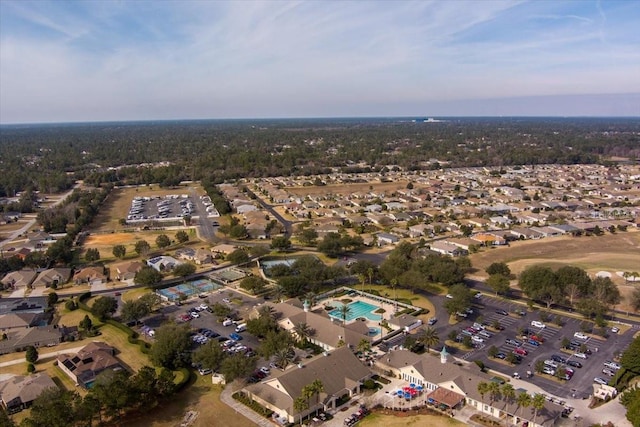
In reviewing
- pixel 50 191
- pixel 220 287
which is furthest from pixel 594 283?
pixel 50 191

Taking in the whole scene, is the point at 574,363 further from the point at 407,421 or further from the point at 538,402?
the point at 407,421

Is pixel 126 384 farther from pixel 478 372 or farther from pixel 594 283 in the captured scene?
pixel 594 283

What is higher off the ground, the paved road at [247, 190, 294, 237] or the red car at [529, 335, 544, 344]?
the paved road at [247, 190, 294, 237]

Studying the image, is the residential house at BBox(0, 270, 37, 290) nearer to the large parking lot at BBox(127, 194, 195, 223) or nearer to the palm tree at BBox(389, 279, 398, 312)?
the large parking lot at BBox(127, 194, 195, 223)

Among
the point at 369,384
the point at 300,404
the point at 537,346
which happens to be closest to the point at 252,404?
the point at 300,404

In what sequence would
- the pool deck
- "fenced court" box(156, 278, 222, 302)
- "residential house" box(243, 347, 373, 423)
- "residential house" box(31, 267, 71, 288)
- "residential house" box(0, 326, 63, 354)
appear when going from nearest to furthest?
"residential house" box(243, 347, 373, 423) → "residential house" box(0, 326, 63, 354) → the pool deck → "fenced court" box(156, 278, 222, 302) → "residential house" box(31, 267, 71, 288)

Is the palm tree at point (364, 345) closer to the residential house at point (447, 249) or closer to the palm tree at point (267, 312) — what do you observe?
the palm tree at point (267, 312)

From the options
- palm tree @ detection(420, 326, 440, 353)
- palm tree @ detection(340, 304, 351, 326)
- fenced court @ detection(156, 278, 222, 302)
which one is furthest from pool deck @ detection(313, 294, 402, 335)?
fenced court @ detection(156, 278, 222, 302)
